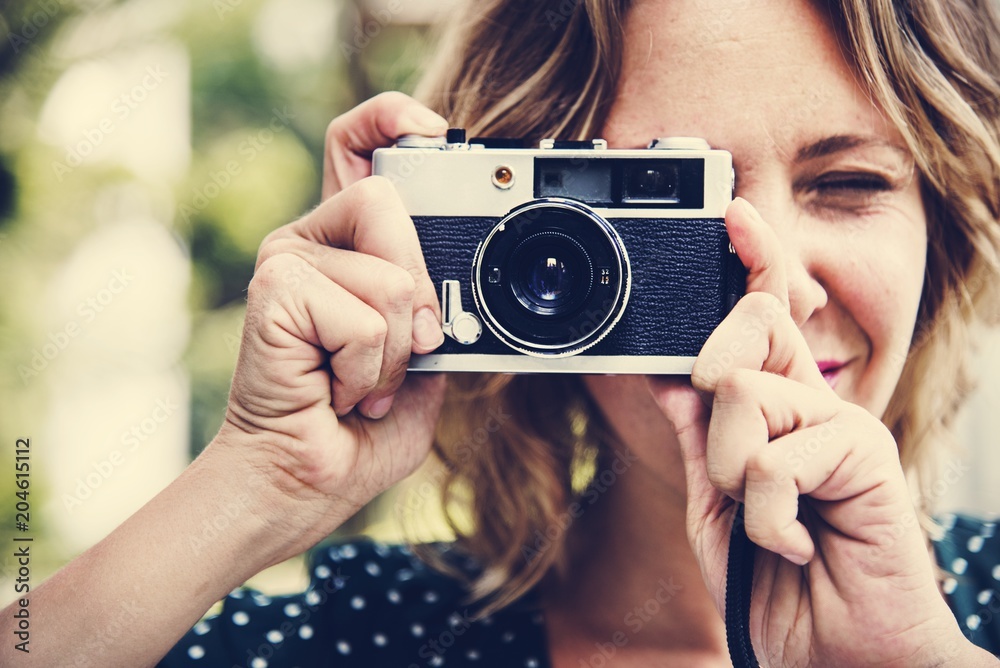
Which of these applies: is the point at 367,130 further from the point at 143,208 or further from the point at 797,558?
the point at 143,208

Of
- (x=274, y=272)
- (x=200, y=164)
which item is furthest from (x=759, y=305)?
(x=200, y=164)

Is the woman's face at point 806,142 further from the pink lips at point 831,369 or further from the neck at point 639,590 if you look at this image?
the neck at point 639,590

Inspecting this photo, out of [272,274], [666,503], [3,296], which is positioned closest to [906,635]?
[666,503]

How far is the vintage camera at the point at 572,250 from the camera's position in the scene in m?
1.09

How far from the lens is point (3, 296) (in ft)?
10.3

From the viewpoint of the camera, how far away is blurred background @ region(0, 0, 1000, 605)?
313 centimetres

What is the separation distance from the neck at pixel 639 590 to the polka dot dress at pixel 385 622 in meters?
0.07

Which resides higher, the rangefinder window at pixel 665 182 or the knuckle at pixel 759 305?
the rangefinder window at pixel 665 182

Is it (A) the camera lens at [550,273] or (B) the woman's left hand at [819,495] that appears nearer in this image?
(B) the woman's left hand at [819,495]

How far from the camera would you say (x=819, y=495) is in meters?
0.96

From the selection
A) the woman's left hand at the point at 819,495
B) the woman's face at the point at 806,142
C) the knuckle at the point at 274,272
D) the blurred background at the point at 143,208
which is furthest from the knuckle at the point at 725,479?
the blurred background at the point at 143,208

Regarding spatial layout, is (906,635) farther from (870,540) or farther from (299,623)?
(299,623)

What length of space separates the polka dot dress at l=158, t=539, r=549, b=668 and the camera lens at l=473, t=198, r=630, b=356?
59cm

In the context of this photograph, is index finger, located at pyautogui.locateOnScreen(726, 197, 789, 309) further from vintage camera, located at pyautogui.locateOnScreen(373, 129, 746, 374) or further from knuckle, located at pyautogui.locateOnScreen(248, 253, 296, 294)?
knuckle, located at pyautogui.locateOnScreen(248, 253, 296, 294)
